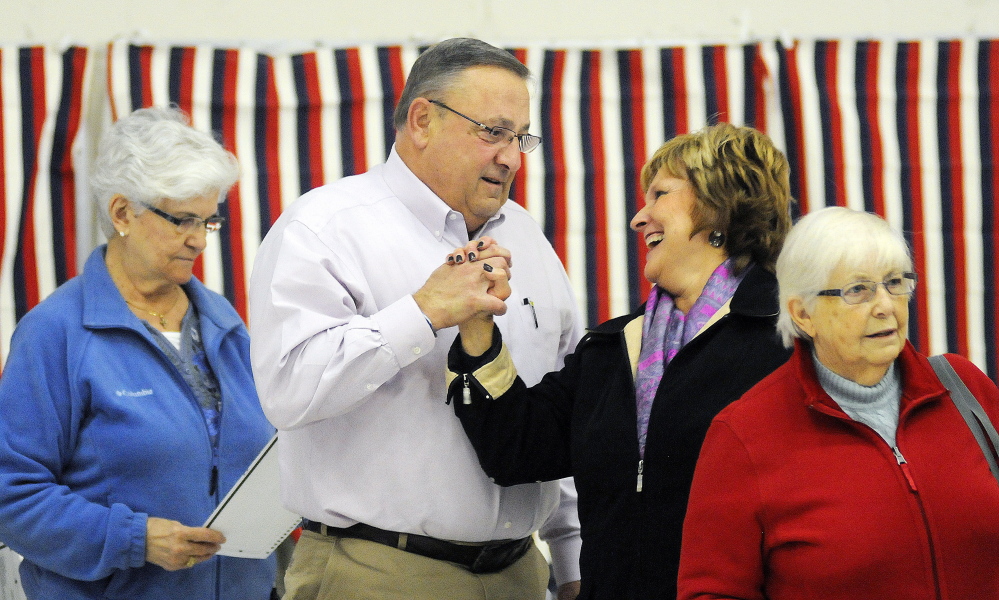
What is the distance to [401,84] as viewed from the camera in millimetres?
3799

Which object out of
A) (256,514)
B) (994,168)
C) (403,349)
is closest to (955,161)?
(994,168)

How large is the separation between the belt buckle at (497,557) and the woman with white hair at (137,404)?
67cm

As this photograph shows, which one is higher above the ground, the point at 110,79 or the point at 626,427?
the point at 110,79

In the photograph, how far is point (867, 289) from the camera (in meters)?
1.70

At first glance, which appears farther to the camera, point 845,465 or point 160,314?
point 160,314

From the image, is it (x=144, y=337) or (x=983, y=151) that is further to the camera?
(x=983, y=151)

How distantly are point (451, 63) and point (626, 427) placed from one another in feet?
2.83

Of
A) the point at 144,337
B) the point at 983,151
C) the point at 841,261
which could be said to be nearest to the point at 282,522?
the point at 144,337

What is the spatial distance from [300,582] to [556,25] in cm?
238

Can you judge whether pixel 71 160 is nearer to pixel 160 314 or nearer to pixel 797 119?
pixel 160 314

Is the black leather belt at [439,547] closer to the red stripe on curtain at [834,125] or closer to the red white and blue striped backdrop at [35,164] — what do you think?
the red white and blue striped backdrop at [35,164]

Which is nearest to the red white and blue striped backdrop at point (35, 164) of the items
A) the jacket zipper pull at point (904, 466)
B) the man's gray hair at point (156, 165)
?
the man's gray hair at point (156, 165)

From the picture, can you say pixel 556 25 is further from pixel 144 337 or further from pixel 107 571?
pixel 107 571

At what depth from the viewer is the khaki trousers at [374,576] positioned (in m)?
2.16
